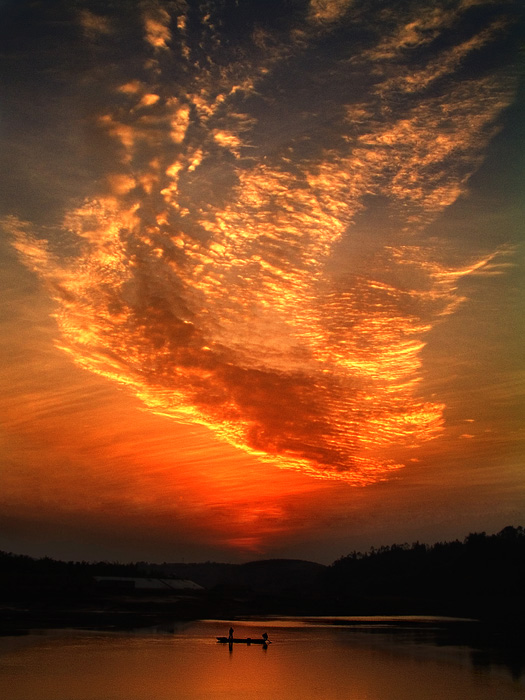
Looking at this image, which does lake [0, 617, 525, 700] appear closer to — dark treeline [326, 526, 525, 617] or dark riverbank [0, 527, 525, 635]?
dark riverbank [0, 527, 525, 635]

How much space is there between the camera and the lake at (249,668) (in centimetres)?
2744

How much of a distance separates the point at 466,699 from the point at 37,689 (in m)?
17.2

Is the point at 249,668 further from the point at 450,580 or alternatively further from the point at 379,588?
the point at 379,588

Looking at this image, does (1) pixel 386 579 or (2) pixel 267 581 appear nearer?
(1) pixel 386 579

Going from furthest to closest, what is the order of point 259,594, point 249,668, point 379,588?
point 379,588 → point 259,594 → point 249,668

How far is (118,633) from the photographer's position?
47469mm

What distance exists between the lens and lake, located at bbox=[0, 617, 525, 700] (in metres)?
27.4

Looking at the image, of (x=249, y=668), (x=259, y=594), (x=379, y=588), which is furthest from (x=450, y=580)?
(x=249, y=668)

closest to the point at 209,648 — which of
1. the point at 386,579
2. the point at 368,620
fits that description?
the point at 368,620

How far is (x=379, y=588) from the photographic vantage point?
11800cm

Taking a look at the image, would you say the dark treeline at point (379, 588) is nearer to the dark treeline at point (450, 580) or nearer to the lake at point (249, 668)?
the dark treeline at point (450, 580)

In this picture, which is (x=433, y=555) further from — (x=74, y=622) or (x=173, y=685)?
(x=173, y=685)

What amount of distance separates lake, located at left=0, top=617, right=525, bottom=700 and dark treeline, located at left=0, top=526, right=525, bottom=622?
1094 inches

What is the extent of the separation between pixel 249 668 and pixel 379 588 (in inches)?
3556
